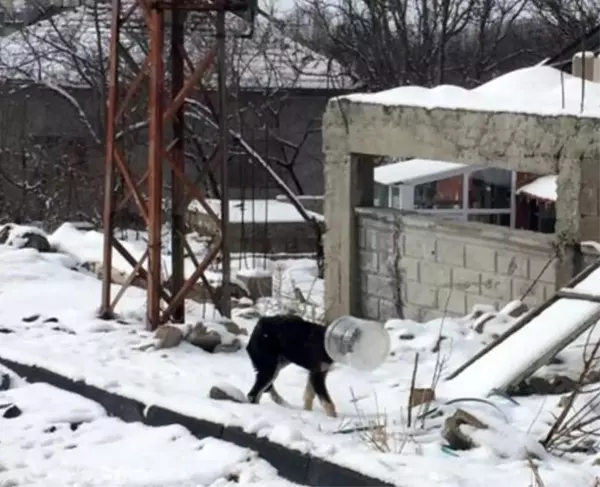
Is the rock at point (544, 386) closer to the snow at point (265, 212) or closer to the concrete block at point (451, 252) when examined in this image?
the concrete block at point (451, 252)

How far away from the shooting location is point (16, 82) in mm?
34594

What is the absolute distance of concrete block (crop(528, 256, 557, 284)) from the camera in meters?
12.3

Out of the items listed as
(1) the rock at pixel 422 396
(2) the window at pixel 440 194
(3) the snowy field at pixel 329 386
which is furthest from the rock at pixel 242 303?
(1) the rock at pixel 422 396

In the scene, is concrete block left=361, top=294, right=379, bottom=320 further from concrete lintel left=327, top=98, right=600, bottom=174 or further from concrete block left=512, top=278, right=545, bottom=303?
concrete block left=512, top=278, right=545, bottom=303

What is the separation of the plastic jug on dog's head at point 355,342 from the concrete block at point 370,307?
6.42 meters

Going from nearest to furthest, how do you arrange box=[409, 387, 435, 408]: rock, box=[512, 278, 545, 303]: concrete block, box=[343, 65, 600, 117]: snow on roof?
box=[409, 387, 435, 408]: rock, box=[512, 278, 545, 303]: concrete block, box=[343, 65, 600, 117]: snow on roof

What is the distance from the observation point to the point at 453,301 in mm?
13516

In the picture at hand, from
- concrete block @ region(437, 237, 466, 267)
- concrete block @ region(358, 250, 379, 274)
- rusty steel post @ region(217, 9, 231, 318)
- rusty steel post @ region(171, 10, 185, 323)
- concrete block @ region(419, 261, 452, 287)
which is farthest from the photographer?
concrete block @ region(358, 250, 379, 274)

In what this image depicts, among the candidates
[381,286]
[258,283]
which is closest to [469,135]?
[381,286]

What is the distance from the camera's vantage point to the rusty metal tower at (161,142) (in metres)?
11.4

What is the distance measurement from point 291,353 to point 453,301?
5645 mm

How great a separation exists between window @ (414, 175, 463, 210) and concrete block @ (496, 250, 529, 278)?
7632 mm

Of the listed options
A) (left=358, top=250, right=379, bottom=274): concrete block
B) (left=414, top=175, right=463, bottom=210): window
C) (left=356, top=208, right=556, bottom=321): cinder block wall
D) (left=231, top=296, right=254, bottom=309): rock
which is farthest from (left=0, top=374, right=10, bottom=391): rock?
(left=414, top=175, right=463, bottom=210): window

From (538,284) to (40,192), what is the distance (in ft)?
69.9
